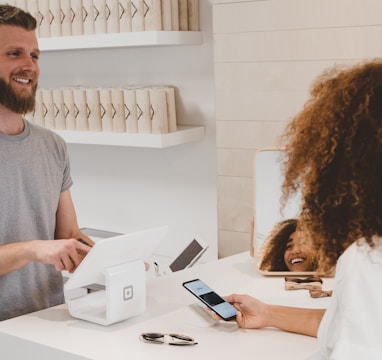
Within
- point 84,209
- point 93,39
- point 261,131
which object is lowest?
point 84,209

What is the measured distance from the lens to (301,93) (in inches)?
109

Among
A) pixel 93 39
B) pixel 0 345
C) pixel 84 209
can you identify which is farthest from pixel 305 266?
pixel 84 209

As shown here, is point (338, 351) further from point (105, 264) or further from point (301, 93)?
point (301, 93)

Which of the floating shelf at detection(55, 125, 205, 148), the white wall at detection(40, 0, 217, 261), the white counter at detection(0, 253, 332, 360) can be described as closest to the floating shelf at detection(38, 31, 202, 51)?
the white wall at detection(40, 0, 217, 261)

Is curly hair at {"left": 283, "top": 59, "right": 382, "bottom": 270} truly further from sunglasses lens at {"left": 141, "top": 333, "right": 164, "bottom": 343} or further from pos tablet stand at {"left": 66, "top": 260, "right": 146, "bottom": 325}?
pos tablet stand at {"left": 66, "top": 260, "right": 146, "bottom": 325}

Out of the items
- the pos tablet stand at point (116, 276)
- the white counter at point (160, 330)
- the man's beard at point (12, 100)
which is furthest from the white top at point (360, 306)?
the man's beard at point (12, 100)

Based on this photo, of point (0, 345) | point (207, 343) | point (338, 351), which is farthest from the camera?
point (0, 345)

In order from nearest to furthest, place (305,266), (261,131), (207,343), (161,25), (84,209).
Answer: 1. (207,343)
2. (305,266)
3. (261,131)
4. (161,25)
5. (84,209)

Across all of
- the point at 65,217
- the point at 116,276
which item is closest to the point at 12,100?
the point at 65,217

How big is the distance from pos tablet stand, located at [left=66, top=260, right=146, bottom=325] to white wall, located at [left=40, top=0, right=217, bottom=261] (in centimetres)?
149

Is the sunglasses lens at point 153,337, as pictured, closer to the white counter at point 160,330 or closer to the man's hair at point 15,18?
the white counter at point 160,330

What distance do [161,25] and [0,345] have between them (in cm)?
173

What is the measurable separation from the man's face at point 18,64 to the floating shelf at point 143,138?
35.9 inches

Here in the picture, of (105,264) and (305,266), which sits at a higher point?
A: (105,264)
